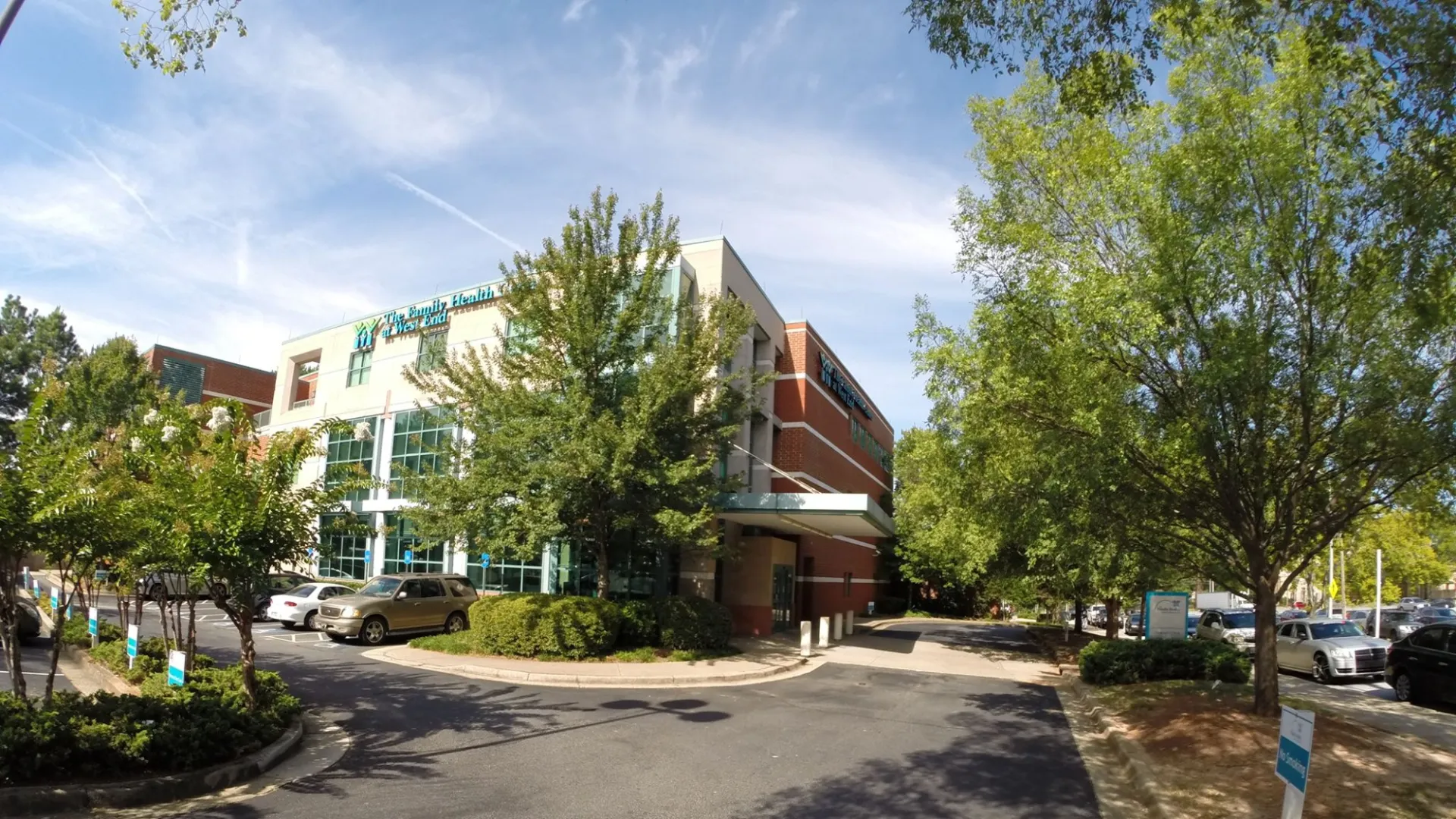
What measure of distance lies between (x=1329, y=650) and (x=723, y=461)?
50.0 ft

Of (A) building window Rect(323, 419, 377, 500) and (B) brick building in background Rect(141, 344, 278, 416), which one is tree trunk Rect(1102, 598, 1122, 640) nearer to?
(A) building window Rect(323, 419, 377, 500)

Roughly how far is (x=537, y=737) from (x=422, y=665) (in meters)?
7.09

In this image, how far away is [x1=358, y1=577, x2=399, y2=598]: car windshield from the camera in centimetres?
2033

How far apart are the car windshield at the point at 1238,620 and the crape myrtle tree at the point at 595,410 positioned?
20171 mm

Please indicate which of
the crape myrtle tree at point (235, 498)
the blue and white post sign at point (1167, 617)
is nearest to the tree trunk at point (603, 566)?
the crape myrtle tree at point (235, 498)

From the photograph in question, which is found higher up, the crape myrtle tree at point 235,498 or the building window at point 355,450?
the building window at point 355,450

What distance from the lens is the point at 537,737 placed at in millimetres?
10125

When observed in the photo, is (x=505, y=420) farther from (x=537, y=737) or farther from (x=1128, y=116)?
(x=1128, y=116)

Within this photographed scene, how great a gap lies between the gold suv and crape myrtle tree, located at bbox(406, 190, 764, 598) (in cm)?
293

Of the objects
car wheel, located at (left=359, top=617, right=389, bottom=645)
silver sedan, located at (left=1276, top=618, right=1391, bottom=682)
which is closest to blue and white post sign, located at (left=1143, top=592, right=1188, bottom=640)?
silver sedan, located at (left=1276, top=618, right=1391, bottom=682)

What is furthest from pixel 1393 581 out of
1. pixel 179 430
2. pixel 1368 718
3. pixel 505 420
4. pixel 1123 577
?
pixel 179 430

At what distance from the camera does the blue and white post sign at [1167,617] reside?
19.6 metres

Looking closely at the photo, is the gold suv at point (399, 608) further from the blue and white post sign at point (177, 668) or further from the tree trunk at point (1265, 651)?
the tree trunk at point (1265, 651)

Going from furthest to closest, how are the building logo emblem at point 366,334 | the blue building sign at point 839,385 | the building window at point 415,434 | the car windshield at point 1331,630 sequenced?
the building logo emblem at point 366,334
the blue building sign at point 839,385
the building window at point 415,434
the car windshield at point 1331,630
